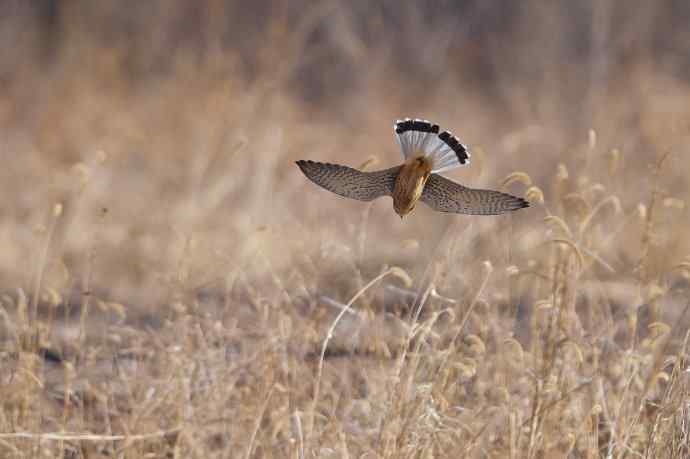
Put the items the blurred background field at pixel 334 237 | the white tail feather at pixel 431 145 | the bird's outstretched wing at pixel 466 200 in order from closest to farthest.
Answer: the bird's outstretched wing at pixel 466 200 → the white tail feather at pixel 431 145 → the blurred background field at pixel 334 237

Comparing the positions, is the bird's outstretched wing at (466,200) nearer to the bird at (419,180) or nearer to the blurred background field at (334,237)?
the bird at (419,180)

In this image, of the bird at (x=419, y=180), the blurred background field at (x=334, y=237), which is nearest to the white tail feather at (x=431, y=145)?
the bird at (x=419, y=180)

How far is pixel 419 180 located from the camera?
108 centimetres

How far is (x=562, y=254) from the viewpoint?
2.13 metres

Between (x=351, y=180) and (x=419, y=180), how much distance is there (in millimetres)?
74

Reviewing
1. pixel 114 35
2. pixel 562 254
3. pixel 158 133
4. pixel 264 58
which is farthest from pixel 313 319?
pixel 114 35

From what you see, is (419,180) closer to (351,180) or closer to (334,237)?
(351,180)

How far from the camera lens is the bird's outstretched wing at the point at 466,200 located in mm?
1032

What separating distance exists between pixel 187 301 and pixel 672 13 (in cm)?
768

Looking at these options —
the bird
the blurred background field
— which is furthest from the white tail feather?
the blurred background field

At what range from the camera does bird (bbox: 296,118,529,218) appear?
3.43 ft

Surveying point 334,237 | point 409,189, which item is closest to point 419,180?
point 409,189

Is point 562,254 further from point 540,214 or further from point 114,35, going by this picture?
point 114,35

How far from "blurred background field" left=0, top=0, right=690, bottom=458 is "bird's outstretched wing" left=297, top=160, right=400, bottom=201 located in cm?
54
